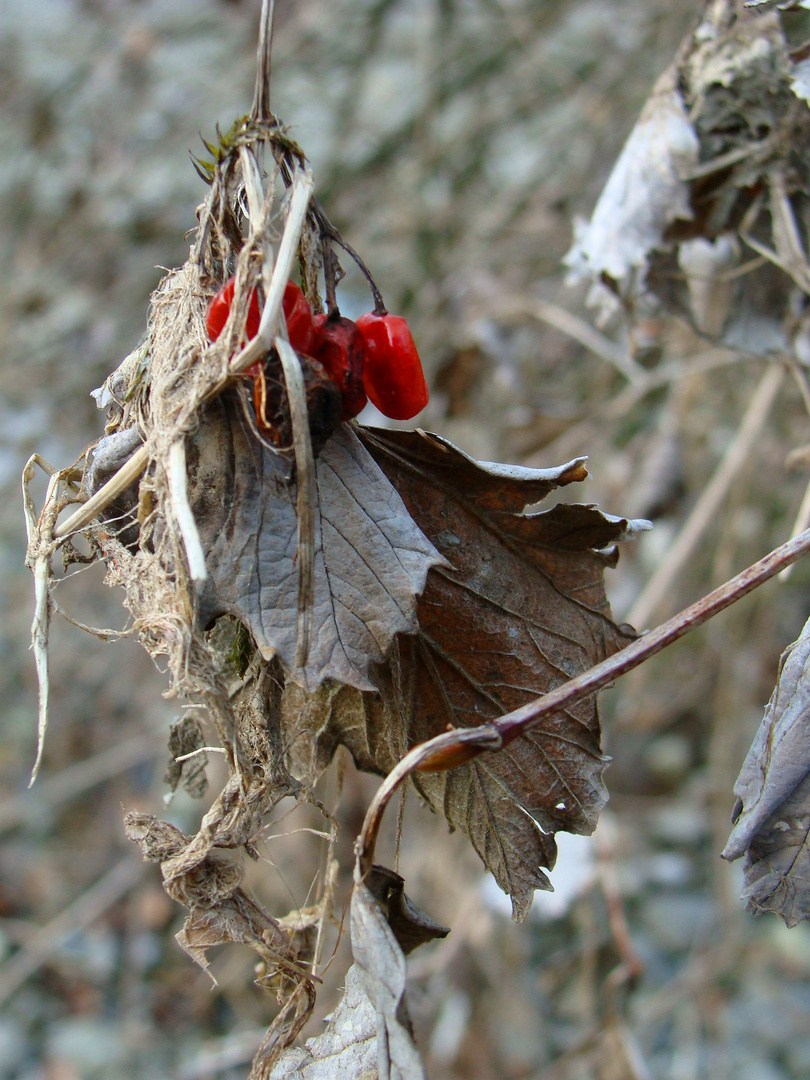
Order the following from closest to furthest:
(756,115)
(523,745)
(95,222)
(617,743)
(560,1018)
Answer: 1. (523,745)
2. (756,115)
3. (560,1018)
4. (95,222)
5. (617,743)

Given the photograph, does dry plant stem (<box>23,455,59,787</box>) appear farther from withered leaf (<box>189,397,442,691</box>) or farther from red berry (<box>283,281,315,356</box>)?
red berry (<box>283,281,315,356</box>)

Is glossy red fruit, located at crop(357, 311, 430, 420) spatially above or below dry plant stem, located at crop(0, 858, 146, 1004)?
above

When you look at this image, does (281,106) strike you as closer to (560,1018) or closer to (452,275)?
(452,275)

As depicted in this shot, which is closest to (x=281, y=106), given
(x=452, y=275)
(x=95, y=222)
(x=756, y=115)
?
(x=95, y=222)

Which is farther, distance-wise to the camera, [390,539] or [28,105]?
[28,105]

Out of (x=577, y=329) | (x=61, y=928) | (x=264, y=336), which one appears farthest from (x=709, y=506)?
(x=61, y=928)

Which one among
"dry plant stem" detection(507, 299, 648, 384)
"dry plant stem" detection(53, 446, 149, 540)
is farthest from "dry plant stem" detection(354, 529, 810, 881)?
"dry plant stem" detection(507, 299, 648, 384)
